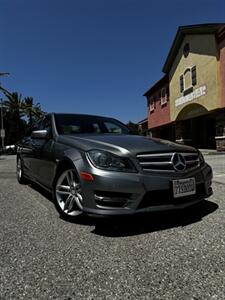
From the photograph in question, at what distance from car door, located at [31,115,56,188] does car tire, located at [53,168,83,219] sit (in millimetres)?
329

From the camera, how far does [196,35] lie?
18.5 m

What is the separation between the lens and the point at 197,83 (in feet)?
61.0

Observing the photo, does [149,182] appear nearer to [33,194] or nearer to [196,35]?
[33,194]

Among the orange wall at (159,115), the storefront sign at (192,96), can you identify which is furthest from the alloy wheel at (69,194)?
the orange wall at (159,115)

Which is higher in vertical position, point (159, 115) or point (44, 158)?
point (159, 115)

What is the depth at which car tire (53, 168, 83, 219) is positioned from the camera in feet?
12.2

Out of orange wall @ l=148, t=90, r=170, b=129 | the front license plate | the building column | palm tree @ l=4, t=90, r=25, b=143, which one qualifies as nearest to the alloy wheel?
the front license plate

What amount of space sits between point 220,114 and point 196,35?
5327mm

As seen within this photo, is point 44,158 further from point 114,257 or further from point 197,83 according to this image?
point 197,83

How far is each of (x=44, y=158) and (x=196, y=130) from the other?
1958cm

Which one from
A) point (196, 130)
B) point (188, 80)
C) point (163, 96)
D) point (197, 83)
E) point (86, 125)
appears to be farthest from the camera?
point (163, 96)

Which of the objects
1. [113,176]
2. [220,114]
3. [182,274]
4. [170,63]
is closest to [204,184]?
[113,176]

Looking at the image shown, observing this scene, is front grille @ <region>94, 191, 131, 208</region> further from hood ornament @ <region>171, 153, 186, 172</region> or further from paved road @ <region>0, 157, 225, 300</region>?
hood ornament @ <region>171, 153, 186, 172</region>

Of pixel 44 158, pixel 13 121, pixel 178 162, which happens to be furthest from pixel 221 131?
pixel 13 121
